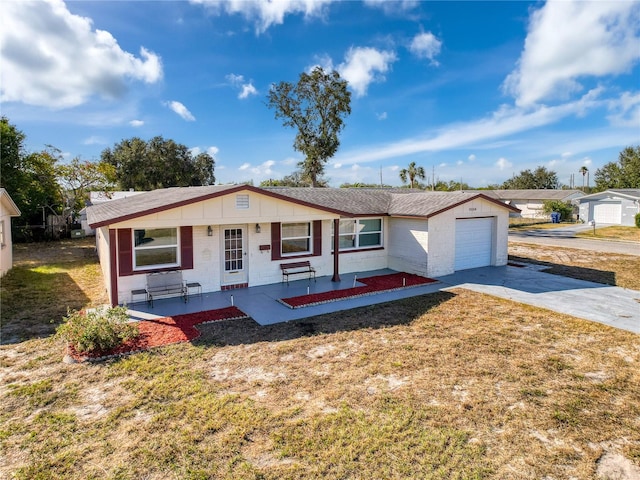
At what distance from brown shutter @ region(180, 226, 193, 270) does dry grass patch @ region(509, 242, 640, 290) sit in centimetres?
1471

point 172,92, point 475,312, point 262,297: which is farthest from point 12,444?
point 172,92

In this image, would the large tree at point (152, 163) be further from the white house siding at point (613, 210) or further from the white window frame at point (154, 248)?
the white house siding at point (613, 210)

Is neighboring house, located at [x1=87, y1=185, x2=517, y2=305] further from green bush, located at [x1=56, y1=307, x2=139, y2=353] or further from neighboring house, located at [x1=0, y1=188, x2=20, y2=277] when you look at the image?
neighboring house, located at [x1=0, y1=188, x2=20, y2=277]

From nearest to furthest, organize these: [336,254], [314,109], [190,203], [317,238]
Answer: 1. [190,203]
2. [336,254]
3. [317,238]
4. [314,109]

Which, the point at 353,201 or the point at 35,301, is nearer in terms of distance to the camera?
the point at 35,301

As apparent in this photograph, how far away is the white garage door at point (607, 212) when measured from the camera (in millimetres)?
36644

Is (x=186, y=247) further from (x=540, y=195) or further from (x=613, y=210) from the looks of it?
(x=540, y=195)

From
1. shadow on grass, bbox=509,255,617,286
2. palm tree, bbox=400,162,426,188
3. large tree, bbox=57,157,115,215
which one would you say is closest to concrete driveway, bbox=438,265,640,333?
shadow on grass, bbox=509,255,617,286

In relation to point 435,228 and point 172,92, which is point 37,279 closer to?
point 172,92

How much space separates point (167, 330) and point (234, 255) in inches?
174

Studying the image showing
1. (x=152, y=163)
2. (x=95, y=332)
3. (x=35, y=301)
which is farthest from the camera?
(x=152, y=163)

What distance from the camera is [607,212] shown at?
1483 inches

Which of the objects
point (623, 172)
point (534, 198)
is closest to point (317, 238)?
point (534, 198)

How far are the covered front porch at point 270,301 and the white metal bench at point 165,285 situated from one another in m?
0.23
